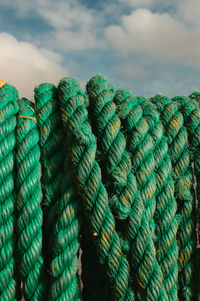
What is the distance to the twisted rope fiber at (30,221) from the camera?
4.42 ft

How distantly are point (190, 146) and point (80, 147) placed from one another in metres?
0.61

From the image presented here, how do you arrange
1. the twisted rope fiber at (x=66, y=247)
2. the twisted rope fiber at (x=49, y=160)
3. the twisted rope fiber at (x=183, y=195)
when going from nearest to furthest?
the twisted rope fiber at (x=66, y=247), the twisted rope fiber at (x=49, y=160), the twisted rope fiber at (x=183, y=195)

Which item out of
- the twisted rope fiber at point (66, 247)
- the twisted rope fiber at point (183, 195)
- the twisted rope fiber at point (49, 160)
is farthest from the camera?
the twisted rope fiber at point (183, 195)

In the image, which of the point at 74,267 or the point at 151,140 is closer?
the point at 74,267

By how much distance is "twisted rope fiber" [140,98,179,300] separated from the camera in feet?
4.81

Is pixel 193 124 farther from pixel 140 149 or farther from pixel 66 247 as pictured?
pixel 66 247

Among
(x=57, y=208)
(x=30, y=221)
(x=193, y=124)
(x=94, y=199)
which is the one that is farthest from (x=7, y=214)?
(x=193, y=124)

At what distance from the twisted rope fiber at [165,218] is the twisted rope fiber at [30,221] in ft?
1.75

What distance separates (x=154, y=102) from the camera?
5.94 ft

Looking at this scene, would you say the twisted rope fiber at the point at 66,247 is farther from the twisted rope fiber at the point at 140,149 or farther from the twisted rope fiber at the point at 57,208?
the twisted rope fiber at the point at 140,149

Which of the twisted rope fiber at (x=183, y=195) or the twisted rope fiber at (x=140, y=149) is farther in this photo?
the twisted rope fiber at (x=183, y=195)

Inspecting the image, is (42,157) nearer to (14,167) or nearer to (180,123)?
(14,167)

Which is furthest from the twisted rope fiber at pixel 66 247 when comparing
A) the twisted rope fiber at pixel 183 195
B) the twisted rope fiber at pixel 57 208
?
the twisted rope fiber at pixel 183 195

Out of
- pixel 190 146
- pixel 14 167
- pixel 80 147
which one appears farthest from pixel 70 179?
pixel 190 146
